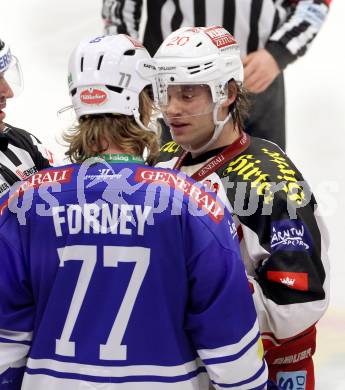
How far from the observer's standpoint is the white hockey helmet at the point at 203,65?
2291mm

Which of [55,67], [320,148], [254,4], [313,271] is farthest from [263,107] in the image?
[55,67]

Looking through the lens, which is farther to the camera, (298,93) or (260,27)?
(298,93)

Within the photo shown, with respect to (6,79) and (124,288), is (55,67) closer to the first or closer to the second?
(6,79)

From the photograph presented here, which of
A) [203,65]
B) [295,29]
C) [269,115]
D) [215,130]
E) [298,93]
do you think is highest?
[203,65]

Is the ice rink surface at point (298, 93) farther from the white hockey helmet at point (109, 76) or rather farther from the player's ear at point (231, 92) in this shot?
the white hockey helmet at point (109, 76)

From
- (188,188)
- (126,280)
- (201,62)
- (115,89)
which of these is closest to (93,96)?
(115,89)

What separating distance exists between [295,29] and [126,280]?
225 cm

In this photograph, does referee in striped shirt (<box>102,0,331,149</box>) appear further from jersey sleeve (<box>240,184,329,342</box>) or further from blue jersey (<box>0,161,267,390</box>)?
blue jersey (<box>0,161,267,390</box>)

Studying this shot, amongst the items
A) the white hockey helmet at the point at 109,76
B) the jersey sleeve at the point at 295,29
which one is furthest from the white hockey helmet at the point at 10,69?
the jersey sleeve at the point at 295,29

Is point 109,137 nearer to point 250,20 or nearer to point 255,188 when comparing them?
point 255,188

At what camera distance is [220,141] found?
231cm

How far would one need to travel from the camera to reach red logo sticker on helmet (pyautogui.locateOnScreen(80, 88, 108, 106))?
5.68 ft

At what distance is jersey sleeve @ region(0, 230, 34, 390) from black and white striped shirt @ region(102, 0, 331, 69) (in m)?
2.10

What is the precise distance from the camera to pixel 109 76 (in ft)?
5.76
